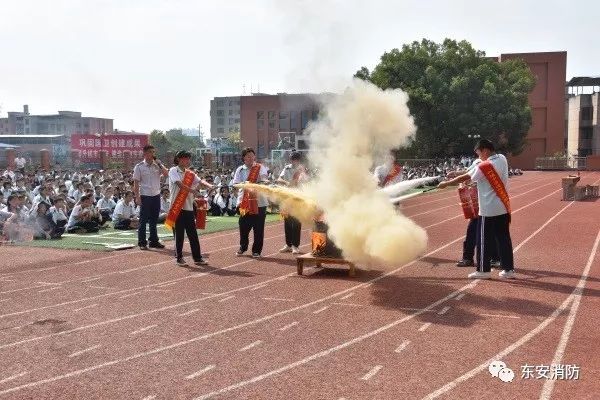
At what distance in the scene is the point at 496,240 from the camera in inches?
380

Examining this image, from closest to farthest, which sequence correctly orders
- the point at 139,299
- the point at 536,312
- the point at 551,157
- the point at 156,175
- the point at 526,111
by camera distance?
1. the point at 536,312
2. the point at 139,299
3. the point at 156,175
4. the point at 526,111
5. the point at 551,157

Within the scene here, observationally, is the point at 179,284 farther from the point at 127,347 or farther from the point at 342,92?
the point at 342,92

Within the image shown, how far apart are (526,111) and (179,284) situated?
49.0m

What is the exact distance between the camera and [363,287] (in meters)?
9.21

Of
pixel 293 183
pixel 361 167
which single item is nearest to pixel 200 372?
pixel 361 167

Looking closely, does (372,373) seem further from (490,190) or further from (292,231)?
(292,231)

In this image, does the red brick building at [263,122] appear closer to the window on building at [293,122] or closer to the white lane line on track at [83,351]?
the window on building at [293,122]

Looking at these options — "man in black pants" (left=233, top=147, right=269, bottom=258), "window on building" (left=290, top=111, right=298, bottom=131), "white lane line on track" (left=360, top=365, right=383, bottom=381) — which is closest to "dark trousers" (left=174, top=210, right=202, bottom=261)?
"man in black pants" (left=233, top=147, right=269, bottom=258)

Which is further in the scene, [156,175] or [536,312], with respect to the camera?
[156,175]

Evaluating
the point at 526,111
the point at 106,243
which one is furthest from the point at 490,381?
the point at 526,111

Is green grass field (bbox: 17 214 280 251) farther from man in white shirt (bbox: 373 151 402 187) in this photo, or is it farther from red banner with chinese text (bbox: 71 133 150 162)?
red banner with chinese text (bbox: 71 133 150 162)

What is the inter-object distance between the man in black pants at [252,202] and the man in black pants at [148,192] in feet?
7.52

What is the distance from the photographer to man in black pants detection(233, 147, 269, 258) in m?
12.1

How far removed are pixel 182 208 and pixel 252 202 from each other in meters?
1.47
